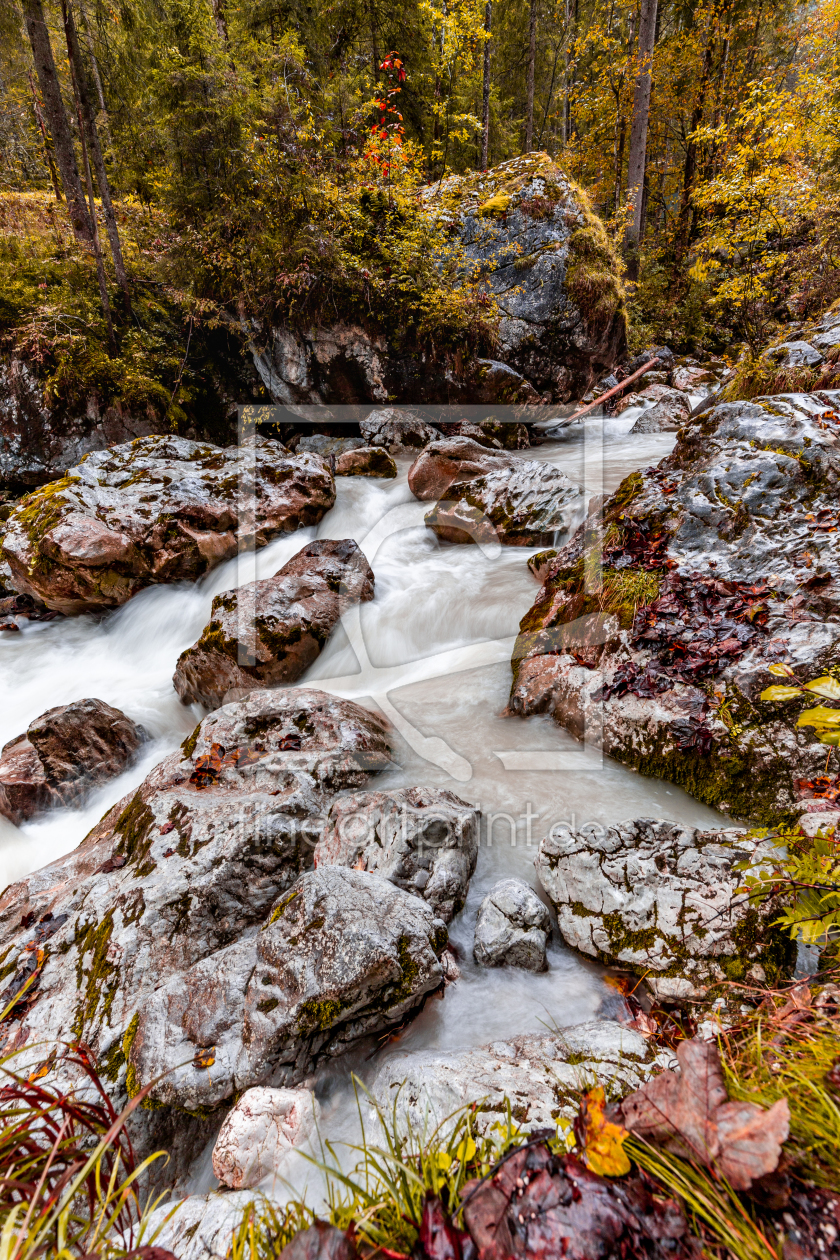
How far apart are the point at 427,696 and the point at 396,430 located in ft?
28.9

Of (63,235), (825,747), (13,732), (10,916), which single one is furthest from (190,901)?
(63,235)

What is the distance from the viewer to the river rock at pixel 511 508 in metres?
7.71

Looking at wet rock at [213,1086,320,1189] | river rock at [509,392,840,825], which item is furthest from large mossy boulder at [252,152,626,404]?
wet rock at [213,1086,320,1189]

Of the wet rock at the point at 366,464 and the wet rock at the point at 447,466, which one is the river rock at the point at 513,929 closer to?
the wet rock at the point at 447,466

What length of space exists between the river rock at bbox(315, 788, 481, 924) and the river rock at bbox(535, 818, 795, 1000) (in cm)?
51

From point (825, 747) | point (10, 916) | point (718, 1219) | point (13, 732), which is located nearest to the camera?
point (718, 1219)

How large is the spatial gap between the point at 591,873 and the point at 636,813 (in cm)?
84

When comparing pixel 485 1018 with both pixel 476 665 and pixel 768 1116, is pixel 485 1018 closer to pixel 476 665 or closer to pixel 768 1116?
pixel 768 1116

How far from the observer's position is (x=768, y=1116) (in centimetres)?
102

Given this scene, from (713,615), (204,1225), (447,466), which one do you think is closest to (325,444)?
(447,466)

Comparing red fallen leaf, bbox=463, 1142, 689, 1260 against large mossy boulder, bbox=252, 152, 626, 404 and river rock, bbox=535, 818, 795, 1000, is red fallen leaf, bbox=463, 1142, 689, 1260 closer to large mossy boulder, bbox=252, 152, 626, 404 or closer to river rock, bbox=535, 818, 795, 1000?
river rock, bbox=535, 818, 795, 1000

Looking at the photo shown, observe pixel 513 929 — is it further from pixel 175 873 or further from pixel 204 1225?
pixel 175 873

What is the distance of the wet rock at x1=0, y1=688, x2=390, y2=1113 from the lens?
2.79m

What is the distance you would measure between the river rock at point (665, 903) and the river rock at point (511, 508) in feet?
17.5
